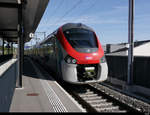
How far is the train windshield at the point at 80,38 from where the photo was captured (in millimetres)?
8768

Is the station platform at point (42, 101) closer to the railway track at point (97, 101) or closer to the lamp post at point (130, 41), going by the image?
the railway track at point (97, 101)

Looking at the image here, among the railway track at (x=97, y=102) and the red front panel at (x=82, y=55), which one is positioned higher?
the red front panel at (x=82, y=55)

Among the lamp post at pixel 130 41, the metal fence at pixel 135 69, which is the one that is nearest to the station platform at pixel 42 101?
the lamp post at pixel 130 41

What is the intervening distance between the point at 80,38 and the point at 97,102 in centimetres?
322

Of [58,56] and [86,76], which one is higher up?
[58,56]

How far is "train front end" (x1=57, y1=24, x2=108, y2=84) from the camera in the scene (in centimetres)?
820

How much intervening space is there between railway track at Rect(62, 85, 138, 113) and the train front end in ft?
2.37

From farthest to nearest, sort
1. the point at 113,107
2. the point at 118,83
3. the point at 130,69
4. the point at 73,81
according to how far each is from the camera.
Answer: the point at 118,83, the point at 130,69, the point at 73,81, the point at 113,107

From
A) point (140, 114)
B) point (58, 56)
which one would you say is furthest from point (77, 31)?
point (140, 114)

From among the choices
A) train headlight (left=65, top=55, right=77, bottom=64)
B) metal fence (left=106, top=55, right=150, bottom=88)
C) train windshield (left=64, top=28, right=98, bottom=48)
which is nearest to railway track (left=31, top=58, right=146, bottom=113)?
train headlight (left=65, top=55, right=77, bottom=64)

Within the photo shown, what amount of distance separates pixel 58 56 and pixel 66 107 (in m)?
4.08

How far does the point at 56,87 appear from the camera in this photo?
27.7 ft

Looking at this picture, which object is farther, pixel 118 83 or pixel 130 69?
pixel 118 83

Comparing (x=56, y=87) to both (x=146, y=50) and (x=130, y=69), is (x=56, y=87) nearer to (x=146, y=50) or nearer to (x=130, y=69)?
(x=130, y=69)
